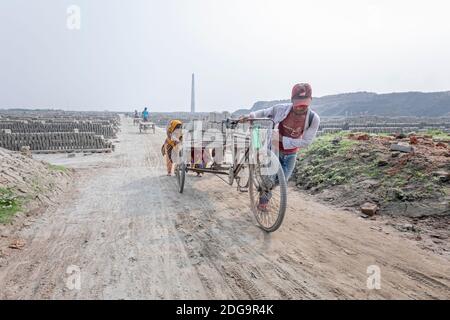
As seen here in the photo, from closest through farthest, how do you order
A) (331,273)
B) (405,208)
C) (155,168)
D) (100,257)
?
(331,273), (100,257), (405,208), (155,168)

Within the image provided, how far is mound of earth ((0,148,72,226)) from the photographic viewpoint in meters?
4.46

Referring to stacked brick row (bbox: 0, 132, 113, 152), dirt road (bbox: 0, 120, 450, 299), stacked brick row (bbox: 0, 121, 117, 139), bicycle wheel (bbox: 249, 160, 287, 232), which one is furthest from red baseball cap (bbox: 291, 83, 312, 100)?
stacked brick row (bbox: 0, 121, 117, 139)

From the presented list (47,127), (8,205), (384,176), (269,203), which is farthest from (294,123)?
(47,127)

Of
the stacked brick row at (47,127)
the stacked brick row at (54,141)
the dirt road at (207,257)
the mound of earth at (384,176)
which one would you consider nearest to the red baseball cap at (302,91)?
the dirt road at (207,257)

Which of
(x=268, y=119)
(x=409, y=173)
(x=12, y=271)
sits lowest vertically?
(x=12, y=271)

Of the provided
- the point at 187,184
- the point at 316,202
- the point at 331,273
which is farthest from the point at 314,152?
the point at 331,273

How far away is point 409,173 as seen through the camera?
5340mm

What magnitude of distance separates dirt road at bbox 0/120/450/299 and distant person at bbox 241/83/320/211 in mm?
905

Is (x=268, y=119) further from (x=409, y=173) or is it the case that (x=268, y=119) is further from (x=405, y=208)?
(x=409, y=173)

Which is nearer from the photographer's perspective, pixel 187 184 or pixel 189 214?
pixel 189 214

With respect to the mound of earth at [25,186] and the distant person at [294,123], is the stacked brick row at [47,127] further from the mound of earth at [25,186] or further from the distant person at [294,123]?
the distant person at [294,123]
